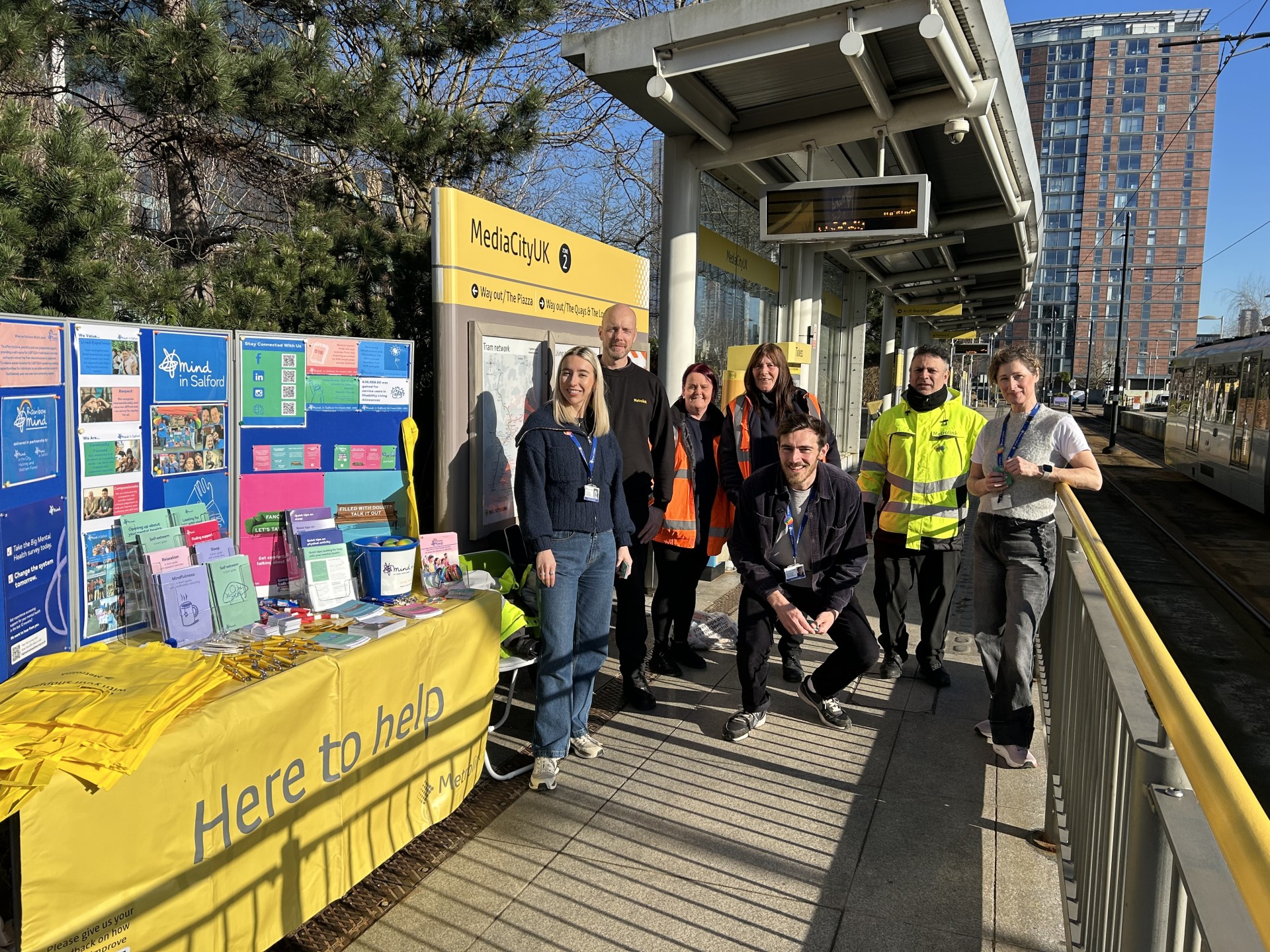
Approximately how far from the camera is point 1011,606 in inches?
154

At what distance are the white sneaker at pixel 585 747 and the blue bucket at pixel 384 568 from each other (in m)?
1.13

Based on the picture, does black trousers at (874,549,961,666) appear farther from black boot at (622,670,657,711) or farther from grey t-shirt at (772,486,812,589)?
black boot at (622,670,657,711)

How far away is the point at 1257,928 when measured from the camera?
105cm

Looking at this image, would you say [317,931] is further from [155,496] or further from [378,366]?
[378,366]

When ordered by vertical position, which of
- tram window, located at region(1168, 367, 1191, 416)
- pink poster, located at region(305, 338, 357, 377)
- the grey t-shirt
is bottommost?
the grey t-shirt

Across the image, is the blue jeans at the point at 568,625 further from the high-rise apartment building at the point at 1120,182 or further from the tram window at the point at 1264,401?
the high-rise apartment building at the point at 1120,182

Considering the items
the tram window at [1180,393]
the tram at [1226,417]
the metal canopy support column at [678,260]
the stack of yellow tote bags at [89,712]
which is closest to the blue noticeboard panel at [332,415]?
the stack of yellow tote bags at [89,712]

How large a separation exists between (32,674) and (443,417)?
7.72 feet

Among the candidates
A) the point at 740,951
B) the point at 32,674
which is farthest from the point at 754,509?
the point at 32,674

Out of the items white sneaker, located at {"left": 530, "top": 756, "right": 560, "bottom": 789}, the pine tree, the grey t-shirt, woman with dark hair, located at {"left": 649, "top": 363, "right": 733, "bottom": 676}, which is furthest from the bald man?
the pine tree

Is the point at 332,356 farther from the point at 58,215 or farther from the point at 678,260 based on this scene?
the point at 678,260

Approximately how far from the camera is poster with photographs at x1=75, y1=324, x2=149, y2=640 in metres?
2.69

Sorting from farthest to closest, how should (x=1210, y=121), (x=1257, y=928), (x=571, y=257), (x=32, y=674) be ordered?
(x=1210, y=121)
(x=571, y=257)
(x=32, y=674)
(x=1257, y=928)

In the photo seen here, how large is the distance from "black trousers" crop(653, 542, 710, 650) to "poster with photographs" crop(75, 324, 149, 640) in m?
2.81
